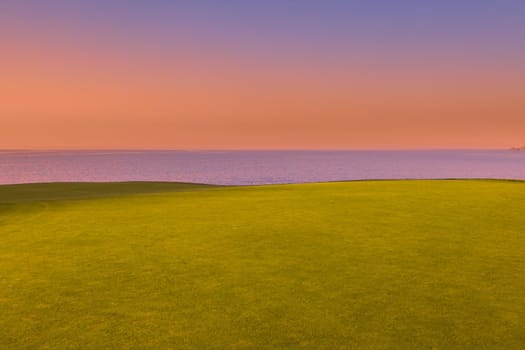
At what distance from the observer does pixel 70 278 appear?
8.59 m

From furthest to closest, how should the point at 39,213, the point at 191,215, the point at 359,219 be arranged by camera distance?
the point at 39,213 → the point at 191,215 → the point at 359,219

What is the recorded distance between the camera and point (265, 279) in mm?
8352

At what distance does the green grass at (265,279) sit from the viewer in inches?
236

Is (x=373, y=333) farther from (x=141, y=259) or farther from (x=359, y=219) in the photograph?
(x=359, y=219)

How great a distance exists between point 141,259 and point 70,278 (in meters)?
1.73

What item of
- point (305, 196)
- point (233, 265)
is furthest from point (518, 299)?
point (305, 196)

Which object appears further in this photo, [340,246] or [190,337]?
[340,246]

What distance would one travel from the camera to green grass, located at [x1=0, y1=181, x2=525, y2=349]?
6.00 metres

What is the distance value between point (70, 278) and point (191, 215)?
7.62 meters

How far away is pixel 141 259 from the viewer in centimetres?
1003

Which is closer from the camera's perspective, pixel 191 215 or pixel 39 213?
pixel 191 215

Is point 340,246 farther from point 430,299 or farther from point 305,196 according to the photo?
point 305,196

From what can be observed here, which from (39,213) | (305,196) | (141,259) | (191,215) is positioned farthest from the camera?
(305,196)

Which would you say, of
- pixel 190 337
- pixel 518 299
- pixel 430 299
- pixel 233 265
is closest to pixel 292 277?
pixel 233 265
